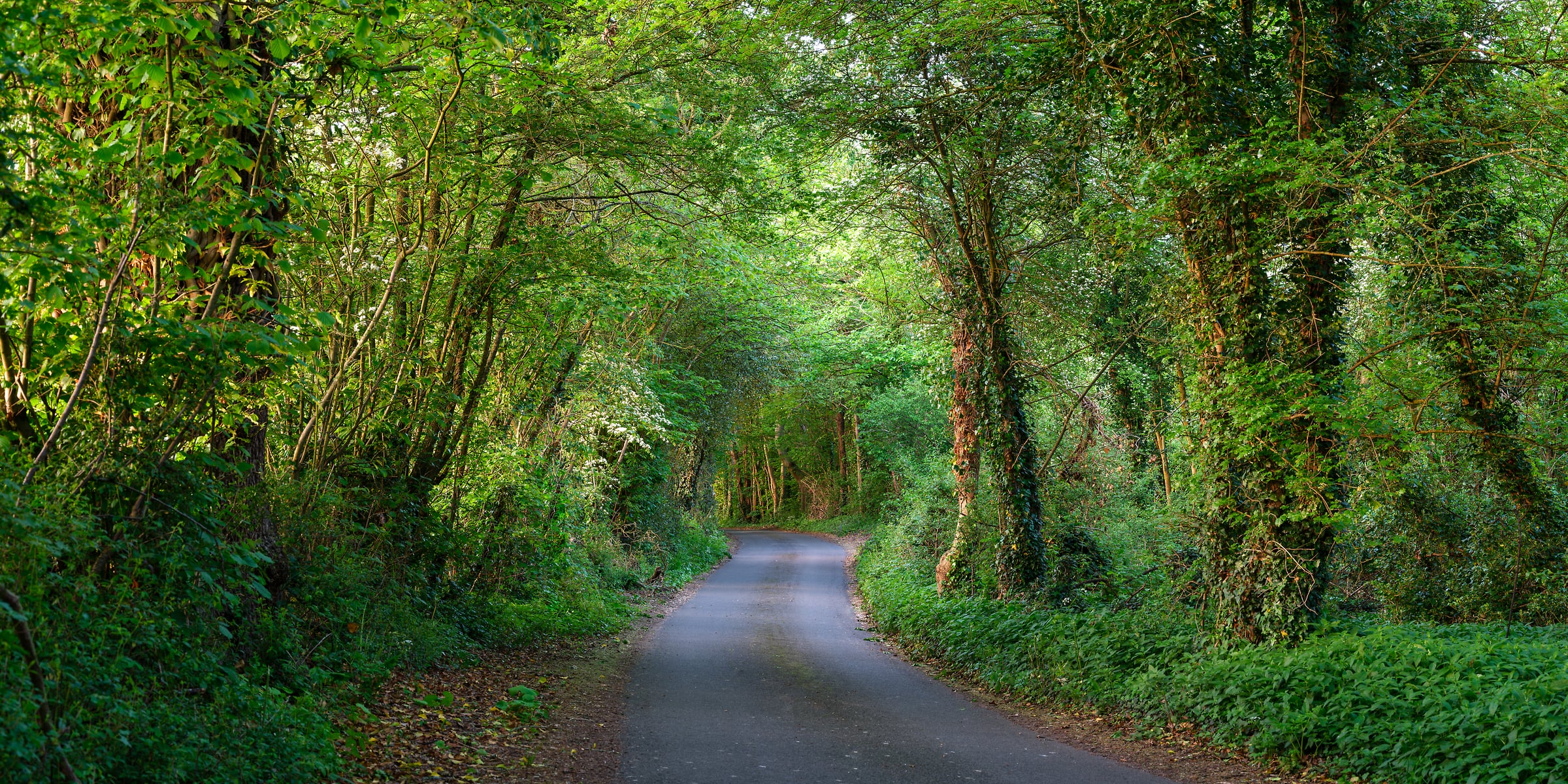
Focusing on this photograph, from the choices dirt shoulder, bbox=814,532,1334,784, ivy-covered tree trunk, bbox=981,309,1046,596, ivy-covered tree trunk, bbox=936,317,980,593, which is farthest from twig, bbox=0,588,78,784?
ivy-covered tree trunk, bbox=936,317,980,593

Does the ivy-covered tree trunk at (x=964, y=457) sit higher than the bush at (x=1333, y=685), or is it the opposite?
the ivy-covered tree trunk at (x=964, y=457)

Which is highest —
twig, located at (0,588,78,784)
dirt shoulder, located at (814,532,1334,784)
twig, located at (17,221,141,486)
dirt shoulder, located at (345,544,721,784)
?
twig, located at (17,221,141,486)

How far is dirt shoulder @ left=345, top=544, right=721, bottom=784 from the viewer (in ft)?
21.4

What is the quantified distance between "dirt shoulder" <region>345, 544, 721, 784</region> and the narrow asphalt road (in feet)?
0.92

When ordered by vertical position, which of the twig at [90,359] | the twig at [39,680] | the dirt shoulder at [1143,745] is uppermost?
the twig at [90,359]

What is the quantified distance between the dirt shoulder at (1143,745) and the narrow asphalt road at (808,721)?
24cm

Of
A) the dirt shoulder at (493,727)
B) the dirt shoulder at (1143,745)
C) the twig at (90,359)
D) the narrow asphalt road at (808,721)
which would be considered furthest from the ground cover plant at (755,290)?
the narrow asphalt road at (808,721)

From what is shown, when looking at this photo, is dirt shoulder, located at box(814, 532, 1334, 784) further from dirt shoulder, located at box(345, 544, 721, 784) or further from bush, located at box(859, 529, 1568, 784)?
dirt shoulder, located at box(345, 544, 721, 784)

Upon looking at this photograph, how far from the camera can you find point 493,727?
7906 mm

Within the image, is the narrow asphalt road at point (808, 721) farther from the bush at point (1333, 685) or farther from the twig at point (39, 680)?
the twig at point (39, 680)

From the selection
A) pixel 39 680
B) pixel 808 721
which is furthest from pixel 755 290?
pixel 39 680

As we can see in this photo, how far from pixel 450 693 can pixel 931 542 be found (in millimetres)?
12362

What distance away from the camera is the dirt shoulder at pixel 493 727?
651cm

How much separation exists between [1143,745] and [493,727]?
5.47 meters
